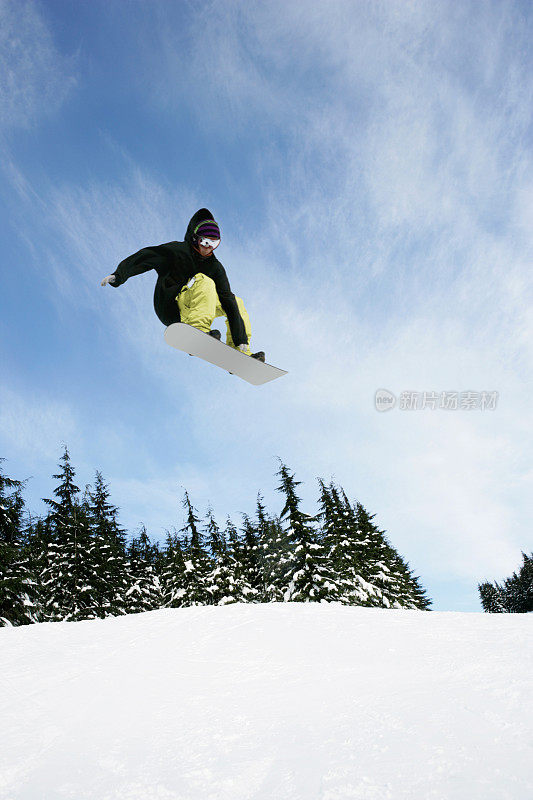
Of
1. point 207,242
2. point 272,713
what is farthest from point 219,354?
point 272,713

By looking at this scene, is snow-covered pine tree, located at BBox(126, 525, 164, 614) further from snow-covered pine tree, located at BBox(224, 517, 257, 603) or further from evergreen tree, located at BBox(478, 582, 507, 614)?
evergreen tree, located at BBox(478, 582, 507, 614)

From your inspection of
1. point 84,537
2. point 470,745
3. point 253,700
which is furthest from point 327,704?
point 84,537

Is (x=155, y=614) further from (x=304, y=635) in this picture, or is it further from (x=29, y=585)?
(x=29, y=585)

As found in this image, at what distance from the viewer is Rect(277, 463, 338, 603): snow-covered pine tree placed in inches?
845

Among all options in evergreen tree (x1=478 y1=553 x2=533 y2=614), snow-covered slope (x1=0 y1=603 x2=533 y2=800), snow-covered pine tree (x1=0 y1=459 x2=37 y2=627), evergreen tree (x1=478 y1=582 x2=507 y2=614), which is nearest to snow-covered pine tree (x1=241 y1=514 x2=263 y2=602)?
snow-covered pine tree (x1=0 y1=459 x2=37 y2=627)

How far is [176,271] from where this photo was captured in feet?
21.7

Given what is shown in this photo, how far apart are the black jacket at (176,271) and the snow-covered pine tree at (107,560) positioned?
19802mm

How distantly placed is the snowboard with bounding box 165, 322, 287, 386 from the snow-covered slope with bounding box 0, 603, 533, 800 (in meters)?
3.99

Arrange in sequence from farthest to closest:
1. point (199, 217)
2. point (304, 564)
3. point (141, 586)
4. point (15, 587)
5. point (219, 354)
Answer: point (141, 586)
point (304, 564)
point (15, 587)
point (219, 354)
point (199, 217)

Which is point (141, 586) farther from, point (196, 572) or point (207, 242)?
point (207, 242)

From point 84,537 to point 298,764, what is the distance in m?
22.4

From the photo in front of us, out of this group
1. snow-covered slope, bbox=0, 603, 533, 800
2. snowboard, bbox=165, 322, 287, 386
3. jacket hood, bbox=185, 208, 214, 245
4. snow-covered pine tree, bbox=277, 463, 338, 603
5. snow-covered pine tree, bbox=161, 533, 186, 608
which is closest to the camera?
snow-covered slope, bbox=0, 603, 533, 800

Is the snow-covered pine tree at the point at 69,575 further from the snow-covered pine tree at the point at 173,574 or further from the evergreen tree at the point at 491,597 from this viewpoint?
the evergreen tree at the point at 491,597

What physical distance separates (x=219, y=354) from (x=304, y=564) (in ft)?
57.2
